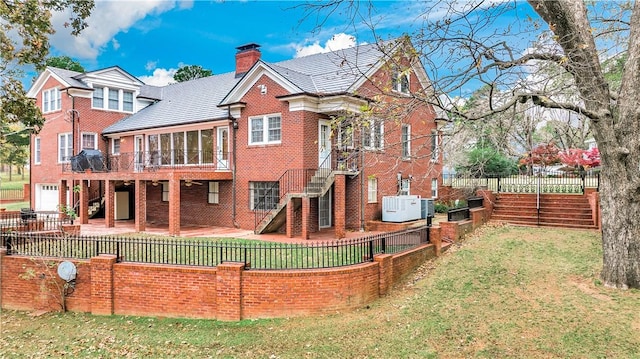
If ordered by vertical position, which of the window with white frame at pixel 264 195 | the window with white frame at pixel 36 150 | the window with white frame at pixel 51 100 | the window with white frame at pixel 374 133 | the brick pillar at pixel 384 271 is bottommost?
the brick pillar at pixel 384 271

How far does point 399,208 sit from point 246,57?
11802 millimetres

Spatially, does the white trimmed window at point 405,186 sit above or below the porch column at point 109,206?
above

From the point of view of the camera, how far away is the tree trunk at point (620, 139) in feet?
30.4

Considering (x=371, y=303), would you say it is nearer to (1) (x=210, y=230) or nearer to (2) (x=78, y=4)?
(1) (x=210, y=230)

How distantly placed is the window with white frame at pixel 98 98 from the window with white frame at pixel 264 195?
13.1 meters

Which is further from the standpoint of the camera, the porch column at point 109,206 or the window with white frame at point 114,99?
the window with white frame at point 114,99

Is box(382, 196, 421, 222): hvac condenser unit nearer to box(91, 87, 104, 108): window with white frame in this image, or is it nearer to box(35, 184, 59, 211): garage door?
box(91, 87, 104, 108): window with white frame

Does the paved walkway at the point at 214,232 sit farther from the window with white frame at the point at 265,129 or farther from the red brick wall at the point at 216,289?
the red brick wall at the point at 216,289

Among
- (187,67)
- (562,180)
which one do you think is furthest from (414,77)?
(187,67)

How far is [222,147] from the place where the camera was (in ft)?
63.7

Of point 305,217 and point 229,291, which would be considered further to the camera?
point 305,217

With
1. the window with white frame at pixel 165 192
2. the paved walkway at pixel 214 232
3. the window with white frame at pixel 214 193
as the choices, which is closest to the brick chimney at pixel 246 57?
the window with white frame at pixel 214 193

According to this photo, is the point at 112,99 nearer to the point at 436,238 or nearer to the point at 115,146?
the point at 115,146

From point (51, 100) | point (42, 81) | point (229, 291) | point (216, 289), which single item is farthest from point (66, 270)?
point (42, 81)
